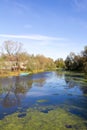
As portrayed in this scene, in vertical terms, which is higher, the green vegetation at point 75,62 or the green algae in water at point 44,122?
the green vegetation at point 75,62

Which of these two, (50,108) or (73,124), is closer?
(73,124)

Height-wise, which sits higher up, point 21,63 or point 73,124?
point 21,63

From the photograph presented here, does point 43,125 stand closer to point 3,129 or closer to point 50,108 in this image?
point 3,129

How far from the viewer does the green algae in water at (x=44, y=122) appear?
416 inches

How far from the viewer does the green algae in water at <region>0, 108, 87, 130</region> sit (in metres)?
10.6

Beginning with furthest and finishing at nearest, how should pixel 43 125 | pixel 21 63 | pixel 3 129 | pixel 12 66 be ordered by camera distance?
pixel 21 63 → pixel 12 66 → pixel 43 125 → pixel 3 129

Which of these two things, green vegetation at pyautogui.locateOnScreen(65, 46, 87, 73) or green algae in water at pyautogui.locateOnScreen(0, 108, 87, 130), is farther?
green vegetation at pyautogui.locateOnScreen(65, 46, 87, 73)

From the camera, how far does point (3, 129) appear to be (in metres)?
10.1

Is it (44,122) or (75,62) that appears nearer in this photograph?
(44,122)

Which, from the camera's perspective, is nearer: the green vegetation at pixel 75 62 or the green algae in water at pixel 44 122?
the green algae in water at pixel 44 122

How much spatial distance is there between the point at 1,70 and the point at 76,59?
1348 inches

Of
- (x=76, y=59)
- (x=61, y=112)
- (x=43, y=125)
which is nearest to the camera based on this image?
(x=43, y=125)

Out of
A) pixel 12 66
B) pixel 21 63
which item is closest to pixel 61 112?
pixel 12 66

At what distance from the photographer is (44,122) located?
37.4ft
